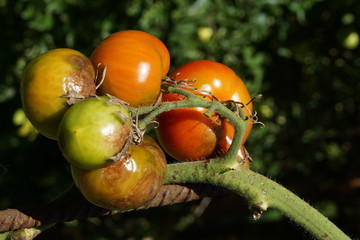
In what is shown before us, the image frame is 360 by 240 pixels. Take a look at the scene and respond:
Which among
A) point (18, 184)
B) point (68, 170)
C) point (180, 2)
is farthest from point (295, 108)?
point (18, 184)

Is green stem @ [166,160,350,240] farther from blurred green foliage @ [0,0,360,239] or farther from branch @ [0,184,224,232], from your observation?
blurred green foliage @ [0,0,360,239]

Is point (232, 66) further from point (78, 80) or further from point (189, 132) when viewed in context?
point (78, 80)

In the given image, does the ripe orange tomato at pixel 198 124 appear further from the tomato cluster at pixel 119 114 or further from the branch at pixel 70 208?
the branch at pixel 70 208

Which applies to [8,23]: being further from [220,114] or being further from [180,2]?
[220,114]

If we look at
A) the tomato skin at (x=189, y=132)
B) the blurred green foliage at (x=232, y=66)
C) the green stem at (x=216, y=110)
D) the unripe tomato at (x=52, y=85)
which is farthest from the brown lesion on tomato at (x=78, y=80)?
the blurred green foliage at (x=232, y=66)

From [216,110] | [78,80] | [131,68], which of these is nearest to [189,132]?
[216,110]

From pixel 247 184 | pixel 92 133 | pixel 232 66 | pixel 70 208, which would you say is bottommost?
pixel 232 66
